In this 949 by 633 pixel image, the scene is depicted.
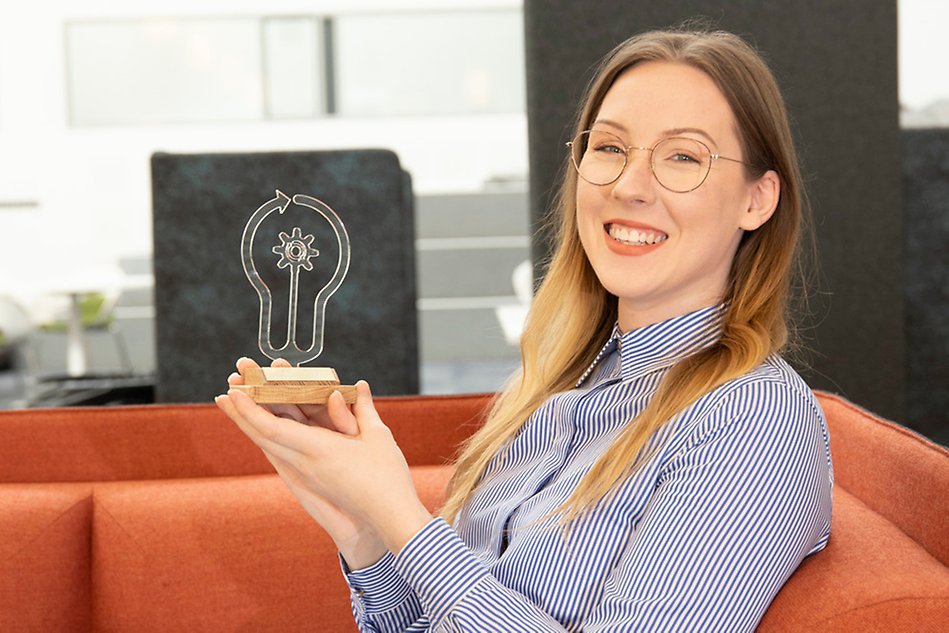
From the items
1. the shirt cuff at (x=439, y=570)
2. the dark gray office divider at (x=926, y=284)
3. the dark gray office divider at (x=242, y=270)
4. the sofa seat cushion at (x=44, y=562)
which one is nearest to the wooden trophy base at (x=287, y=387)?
the shirt cuff at (x=439, y=570)

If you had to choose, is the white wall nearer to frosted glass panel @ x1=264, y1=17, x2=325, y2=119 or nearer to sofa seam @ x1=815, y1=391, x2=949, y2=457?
frosted glass panel @ x1=264, y1=17, x2=325, y2=119

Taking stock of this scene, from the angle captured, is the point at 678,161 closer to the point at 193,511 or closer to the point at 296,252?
the point at 296,252

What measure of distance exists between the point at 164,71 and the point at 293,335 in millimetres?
7798

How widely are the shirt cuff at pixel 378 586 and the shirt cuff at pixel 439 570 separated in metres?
0.20

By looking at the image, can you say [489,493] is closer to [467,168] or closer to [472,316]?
[472,316]

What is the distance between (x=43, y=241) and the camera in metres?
8.36

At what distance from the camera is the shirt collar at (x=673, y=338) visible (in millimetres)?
1296

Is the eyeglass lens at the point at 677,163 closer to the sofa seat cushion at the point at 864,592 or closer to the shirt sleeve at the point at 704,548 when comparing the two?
the shirt sleeve at the point at 704,548

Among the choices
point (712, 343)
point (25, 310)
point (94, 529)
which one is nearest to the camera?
point (712, 343)

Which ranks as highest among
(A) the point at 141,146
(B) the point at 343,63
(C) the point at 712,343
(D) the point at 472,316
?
(B) the point at 343,63

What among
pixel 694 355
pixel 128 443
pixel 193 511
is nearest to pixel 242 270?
pixel 128 443

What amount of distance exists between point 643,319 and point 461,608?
459 millimetres

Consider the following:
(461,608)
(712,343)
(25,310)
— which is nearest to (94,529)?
(461,608)

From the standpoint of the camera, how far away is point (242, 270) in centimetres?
245
